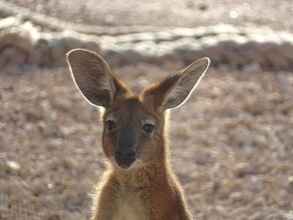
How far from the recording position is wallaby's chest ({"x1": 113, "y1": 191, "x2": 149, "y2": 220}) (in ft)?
22.3

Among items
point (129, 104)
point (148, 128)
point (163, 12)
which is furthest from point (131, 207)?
point (163, 12)

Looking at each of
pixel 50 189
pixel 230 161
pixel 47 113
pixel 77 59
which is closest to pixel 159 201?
pixel 77 59

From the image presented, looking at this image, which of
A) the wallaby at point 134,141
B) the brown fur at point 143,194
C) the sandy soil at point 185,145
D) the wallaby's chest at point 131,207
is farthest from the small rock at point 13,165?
the wallaby's chest at point 131,207

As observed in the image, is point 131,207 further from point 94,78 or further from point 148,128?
point 94,78

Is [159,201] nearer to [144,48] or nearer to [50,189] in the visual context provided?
[50,189]

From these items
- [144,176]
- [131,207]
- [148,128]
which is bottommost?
[131,207]

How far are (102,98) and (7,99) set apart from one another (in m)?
Result: 3.24

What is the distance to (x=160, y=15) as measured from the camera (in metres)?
12.1

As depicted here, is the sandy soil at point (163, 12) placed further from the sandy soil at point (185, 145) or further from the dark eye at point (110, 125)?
the dark eye at point (110, 125)

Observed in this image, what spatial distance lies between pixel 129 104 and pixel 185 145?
9.57 ft

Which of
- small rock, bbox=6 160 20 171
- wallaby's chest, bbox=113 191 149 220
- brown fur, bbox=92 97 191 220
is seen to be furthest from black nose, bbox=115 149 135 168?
small rock, bbox=6 160 20 171

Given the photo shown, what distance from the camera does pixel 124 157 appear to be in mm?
6570

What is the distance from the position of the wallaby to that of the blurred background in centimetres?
145

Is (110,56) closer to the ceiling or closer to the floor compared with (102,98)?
closer to the floor
